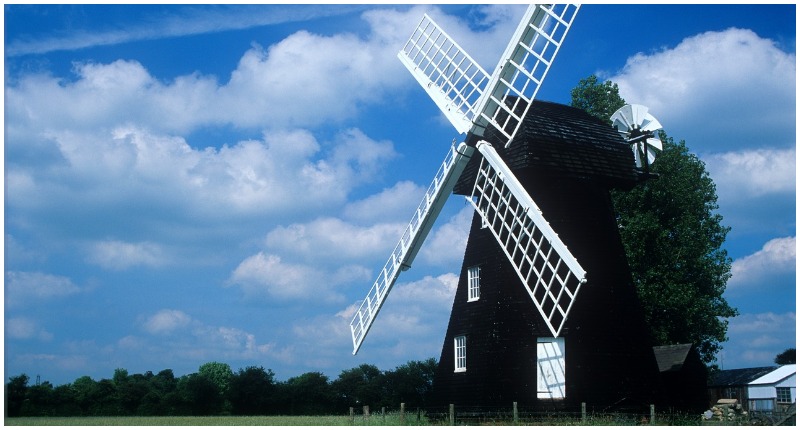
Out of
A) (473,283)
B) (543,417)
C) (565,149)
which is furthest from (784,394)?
(565,149)

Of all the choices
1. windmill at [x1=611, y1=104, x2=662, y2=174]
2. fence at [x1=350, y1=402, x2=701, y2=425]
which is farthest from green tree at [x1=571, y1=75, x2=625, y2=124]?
fence at [x1=350, y1=402, x2=701, y2=425]

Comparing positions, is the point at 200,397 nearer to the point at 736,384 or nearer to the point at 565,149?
the point at 565,149

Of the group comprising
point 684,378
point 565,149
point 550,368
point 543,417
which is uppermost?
point 565,149

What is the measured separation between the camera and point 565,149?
22953mm

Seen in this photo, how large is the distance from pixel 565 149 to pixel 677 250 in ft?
49.8

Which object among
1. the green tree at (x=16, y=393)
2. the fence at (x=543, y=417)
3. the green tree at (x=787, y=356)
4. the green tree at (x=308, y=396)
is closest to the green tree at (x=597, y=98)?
the fence at (x=543, y=417)

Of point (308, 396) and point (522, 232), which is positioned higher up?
point (522, 232)

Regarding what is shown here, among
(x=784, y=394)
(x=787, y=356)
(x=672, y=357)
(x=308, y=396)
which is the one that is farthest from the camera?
(x=787, y=356)

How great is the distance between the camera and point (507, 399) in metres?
22.0

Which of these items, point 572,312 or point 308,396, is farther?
point 308,396

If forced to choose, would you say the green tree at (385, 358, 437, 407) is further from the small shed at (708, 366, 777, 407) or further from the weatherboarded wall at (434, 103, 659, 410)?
the weatherboarded wall at (434, 103, 659, 410)

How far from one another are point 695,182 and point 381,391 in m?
24.6

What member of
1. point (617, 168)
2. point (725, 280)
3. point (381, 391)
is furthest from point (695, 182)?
point (381, 391)

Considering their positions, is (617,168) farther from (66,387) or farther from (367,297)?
(66,387)
